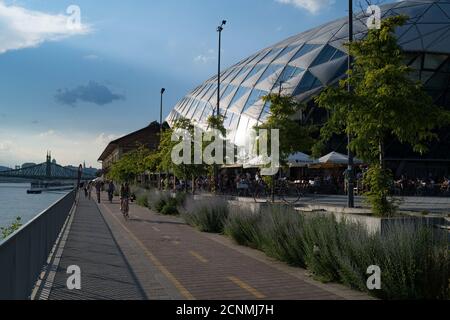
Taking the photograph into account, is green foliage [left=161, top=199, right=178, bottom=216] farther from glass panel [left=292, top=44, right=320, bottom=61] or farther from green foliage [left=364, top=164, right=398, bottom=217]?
glass panel [left=292, top=44, right=320, bottom=61]

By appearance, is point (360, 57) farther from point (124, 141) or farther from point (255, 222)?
point (124, 141)

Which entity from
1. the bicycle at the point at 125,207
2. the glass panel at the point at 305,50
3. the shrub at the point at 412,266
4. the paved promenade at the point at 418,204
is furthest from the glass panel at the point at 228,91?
the shrub at the point at 412,266

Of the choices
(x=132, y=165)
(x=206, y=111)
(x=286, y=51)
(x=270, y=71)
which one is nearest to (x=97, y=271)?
(x=270, y=71)

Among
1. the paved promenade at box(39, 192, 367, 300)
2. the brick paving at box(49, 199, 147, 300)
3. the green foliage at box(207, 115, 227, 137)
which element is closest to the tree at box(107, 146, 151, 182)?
the green foliage at box(207, 115, 227, 137)

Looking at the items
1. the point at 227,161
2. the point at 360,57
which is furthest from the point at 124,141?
the point at 360,57

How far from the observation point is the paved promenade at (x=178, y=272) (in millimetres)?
7828

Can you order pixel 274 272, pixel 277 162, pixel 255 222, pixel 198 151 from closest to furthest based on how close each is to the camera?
pixel 274 272 → pixel 255 222 → pixel 277 162 → pixel 198 151

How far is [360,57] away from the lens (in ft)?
A: 40.0

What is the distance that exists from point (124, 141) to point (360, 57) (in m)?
77.9

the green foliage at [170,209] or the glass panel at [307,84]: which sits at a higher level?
the glass panel at [307,84]

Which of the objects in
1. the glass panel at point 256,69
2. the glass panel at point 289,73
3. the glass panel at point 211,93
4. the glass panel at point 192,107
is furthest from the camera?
the glass panel at point 192,107

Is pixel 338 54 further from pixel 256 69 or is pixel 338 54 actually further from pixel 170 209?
pixel 170 209

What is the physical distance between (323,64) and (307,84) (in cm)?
205

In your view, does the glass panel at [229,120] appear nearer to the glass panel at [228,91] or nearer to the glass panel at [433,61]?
the glass panel at [228,91]
